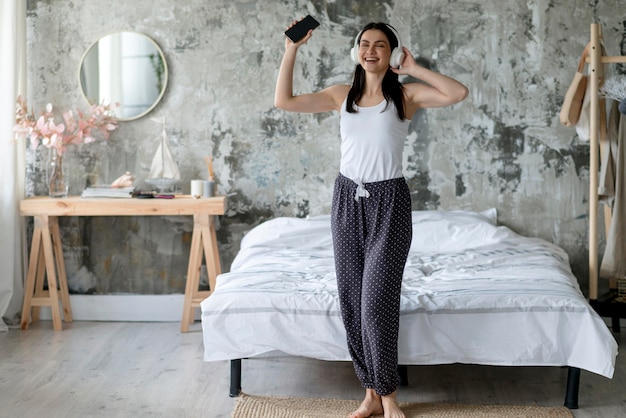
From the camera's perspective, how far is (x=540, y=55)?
14.7ft

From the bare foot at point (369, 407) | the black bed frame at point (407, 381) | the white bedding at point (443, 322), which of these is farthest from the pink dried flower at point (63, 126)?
the bare foot at point (369, 407)

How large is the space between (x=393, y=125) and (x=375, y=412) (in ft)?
3.46

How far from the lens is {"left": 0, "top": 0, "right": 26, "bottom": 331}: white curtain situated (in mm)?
4332

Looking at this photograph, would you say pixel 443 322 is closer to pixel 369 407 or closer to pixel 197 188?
pixel 369 407

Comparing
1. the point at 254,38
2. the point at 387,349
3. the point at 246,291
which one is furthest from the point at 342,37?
the point at 387,349

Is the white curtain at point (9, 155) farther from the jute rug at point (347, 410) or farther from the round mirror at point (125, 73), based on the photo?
the jute rug at point (347, 410)

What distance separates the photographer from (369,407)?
297cm

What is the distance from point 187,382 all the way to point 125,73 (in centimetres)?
197

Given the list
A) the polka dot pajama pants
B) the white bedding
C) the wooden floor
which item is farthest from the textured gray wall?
the polka dot pajama pants

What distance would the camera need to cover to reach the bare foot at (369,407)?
2.95 metres

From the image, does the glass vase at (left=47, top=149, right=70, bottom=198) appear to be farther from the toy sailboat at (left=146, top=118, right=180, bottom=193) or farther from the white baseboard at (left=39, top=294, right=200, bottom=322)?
the white baseboard at (left=39, top=294, right=200, bottom=322)

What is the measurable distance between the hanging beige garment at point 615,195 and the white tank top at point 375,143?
1634 mm

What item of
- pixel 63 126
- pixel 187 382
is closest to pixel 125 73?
pixel 63 126

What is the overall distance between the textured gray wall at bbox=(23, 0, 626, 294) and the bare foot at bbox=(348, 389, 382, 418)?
70.4 inches
